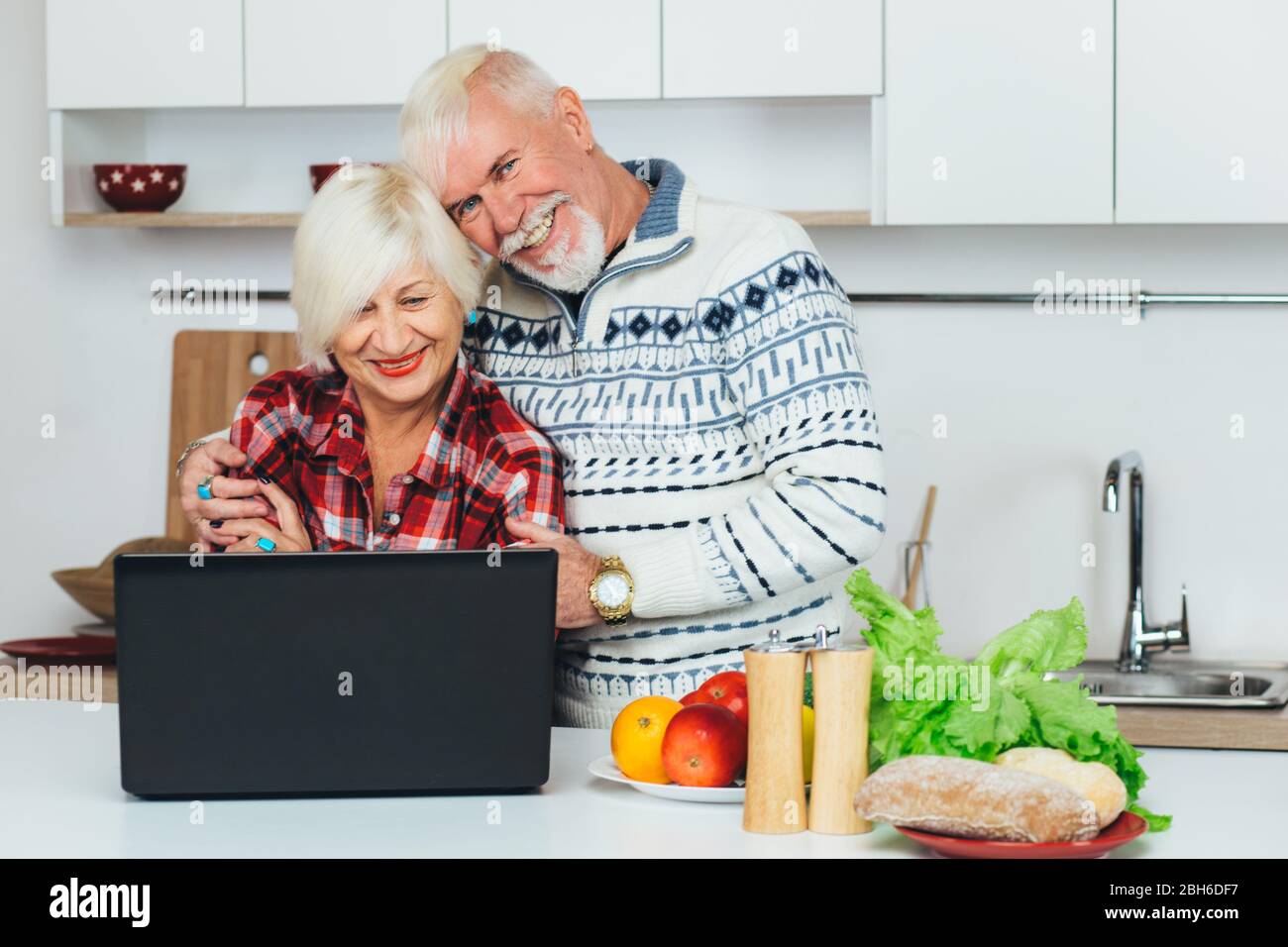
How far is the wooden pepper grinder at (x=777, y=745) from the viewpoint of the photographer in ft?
3.48

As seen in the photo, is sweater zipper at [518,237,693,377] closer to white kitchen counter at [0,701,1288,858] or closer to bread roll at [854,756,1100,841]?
white kitchen counter at [0,701,1288,858]

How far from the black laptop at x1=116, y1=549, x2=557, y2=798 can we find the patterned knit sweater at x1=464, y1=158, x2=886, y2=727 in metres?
0.42

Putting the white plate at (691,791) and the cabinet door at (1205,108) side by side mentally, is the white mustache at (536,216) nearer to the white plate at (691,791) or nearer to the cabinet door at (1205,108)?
the white plate at (691,791)

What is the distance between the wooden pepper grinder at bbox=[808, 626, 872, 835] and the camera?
1063mm

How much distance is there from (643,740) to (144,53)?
1913mm

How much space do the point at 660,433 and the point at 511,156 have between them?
1.10ft

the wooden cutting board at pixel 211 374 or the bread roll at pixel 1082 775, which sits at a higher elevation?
the wooden cutting board at pixel 211 374

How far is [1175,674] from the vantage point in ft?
8.21

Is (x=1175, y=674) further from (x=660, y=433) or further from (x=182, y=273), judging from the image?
(x=182, y=273)

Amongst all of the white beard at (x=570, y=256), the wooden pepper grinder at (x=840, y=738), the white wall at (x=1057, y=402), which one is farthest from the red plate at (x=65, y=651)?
the wooden pepper grinder at (x=840, y=738)

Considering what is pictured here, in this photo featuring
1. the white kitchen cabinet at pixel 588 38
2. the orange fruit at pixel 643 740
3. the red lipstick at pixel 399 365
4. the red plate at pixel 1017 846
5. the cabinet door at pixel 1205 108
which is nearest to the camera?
the red plate at pixel 1017 846

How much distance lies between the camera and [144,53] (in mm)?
2619

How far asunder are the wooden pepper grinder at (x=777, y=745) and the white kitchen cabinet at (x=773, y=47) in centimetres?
161
